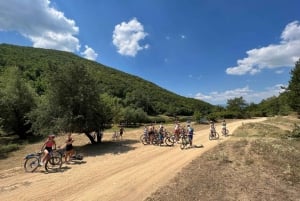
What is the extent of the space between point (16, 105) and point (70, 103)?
17.7 meters

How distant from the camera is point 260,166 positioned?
14969 mm

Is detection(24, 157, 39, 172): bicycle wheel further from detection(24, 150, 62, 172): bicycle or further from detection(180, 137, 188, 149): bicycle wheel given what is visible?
detection(180, 137, 188, 149): bicycle wheel

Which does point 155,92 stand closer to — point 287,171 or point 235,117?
point 235,117

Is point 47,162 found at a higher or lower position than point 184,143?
lower

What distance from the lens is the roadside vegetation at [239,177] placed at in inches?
416

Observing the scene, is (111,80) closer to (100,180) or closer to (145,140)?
(145,140)

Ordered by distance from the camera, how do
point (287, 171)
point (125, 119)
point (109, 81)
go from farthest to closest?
point (109, 81)
point (125, 119)
point (287, 171)

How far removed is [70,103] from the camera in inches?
901

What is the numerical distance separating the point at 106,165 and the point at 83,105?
8.70 metres

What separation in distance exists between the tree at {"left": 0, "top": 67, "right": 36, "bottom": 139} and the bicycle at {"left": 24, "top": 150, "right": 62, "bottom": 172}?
22.1 m

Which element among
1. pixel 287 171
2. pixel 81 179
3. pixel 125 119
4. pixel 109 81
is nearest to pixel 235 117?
pixel 125 119

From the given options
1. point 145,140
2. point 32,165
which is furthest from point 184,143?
point 32,165

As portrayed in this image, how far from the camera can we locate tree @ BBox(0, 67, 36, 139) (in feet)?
119

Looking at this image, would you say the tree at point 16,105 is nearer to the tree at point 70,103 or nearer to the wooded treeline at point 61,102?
the wooded treeline at point 61,102
